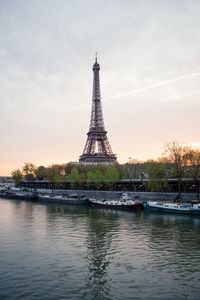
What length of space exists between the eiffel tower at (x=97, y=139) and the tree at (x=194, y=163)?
9082cm

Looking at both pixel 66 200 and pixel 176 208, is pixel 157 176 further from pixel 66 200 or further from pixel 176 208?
pixel 66 200

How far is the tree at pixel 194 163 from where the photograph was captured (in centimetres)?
6158

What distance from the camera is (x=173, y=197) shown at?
71.0 meters

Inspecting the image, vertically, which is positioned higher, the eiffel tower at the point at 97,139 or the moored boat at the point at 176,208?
the eiffel tower at the point at 97,139

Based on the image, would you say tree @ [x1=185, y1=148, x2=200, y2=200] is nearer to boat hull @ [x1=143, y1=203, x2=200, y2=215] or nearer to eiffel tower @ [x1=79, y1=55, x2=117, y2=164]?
boat hull @ [x1=143, y1=203, x2=200, y2=215]

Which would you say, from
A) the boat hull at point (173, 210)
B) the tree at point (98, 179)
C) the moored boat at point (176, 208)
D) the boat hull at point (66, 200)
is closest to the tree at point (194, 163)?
the moored boat at point (176, 208)

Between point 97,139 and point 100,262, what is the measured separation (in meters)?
138

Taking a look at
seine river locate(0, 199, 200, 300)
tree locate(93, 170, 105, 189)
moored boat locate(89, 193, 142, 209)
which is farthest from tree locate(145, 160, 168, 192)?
seine river locate(0, 199, 200, 300)

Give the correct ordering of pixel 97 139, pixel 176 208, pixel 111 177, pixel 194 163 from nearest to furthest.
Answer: pixel 176 208 → pixel 194 163 → pixel 111 177 → pixel 97 139

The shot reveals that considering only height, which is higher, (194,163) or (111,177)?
(194,163)

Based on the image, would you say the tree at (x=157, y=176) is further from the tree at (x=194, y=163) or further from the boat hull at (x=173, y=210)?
the boat hull at (x=173, y=210)

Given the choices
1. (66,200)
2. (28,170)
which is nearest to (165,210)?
(66,200)

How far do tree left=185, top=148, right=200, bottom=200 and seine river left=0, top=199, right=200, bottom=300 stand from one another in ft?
74.5

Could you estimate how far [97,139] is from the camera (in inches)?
6348
